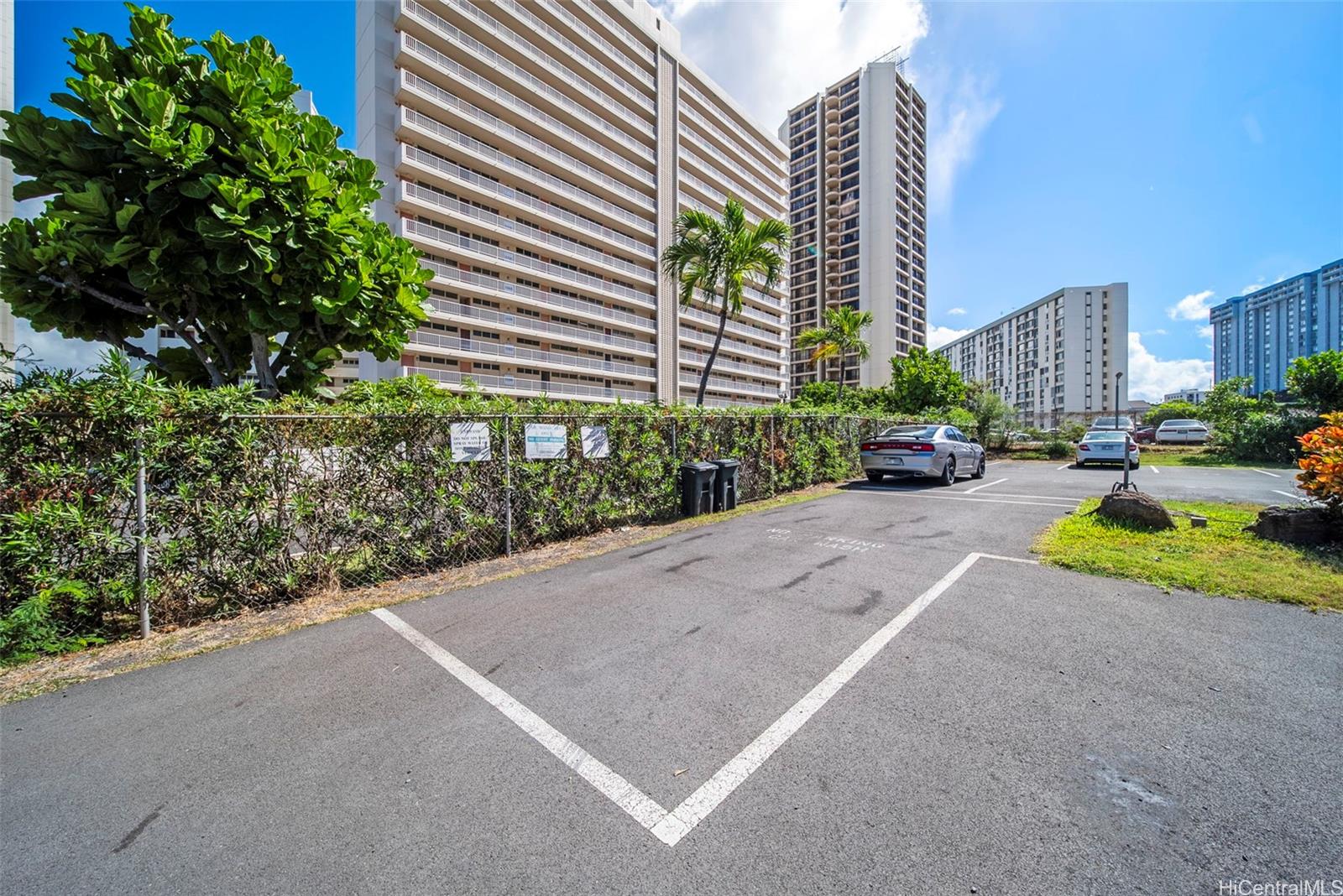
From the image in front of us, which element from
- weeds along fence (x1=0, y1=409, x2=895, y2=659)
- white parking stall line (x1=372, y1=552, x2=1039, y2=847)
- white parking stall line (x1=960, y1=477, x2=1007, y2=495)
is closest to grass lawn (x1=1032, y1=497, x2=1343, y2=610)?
white parking stall line (x1=372, y1=552, x2=1039, y2=847)

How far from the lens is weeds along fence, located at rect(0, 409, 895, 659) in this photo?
3.52 metres

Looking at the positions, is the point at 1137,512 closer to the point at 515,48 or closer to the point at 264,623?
the point at 264,623

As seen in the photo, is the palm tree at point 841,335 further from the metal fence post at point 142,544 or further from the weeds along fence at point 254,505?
the metal fence post at point 142,544

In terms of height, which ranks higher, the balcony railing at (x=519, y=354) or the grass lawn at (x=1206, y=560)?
the balcony railing at (x=519, y=354)

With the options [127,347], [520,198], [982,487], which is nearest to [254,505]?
[127,347]

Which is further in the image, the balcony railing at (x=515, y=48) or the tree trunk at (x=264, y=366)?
the balcony railing at (x=515, y=48)

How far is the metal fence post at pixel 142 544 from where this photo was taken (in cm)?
384

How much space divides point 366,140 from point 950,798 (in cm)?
3763

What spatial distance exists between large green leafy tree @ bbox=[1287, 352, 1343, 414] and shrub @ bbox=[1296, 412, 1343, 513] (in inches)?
684

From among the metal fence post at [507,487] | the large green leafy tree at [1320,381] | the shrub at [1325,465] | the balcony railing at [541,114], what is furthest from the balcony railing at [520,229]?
the large green leafy tree at [1320,381]

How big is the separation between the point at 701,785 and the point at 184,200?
7681 mm

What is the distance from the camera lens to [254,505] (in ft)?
14.5

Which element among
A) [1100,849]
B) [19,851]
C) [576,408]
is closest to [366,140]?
[576,408]

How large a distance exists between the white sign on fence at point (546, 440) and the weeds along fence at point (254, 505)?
0.02 meters
